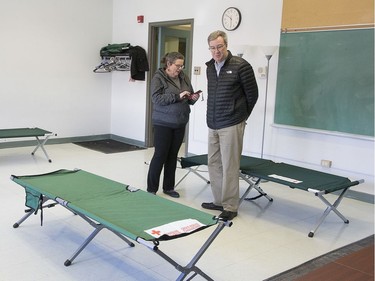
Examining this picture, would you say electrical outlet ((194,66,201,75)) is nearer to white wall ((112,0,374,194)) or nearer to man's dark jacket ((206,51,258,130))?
white wall ((112,0,374,194))

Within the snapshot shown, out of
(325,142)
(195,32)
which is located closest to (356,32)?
(325,142)

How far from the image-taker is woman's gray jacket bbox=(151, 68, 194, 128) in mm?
4125

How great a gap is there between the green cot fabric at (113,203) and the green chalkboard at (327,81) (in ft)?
8.80

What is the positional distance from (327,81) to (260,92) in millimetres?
947

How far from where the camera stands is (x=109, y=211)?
2664 millimetres

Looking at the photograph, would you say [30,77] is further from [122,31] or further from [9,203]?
[9,203]

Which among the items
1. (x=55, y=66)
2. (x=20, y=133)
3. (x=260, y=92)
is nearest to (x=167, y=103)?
(x=260, y=92)

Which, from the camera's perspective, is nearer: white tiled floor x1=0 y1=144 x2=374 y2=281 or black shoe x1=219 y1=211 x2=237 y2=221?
white tiled floor x1=0 y1=144 x2=374 y2=281

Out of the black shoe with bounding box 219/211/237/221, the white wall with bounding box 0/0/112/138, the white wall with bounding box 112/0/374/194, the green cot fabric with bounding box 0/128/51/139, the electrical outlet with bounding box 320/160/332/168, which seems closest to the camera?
the black shoe with bounding box 219/211/237/221

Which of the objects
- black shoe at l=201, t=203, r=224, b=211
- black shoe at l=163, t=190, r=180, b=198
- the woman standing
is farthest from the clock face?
black shoe at l=201, t=203, r=224, b=211

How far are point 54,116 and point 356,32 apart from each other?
495 centimetres

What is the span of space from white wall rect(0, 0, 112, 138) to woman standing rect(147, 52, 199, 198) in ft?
11.3

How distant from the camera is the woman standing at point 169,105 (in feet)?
13.5

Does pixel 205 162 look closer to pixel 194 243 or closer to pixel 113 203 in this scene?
pixel 194 243
